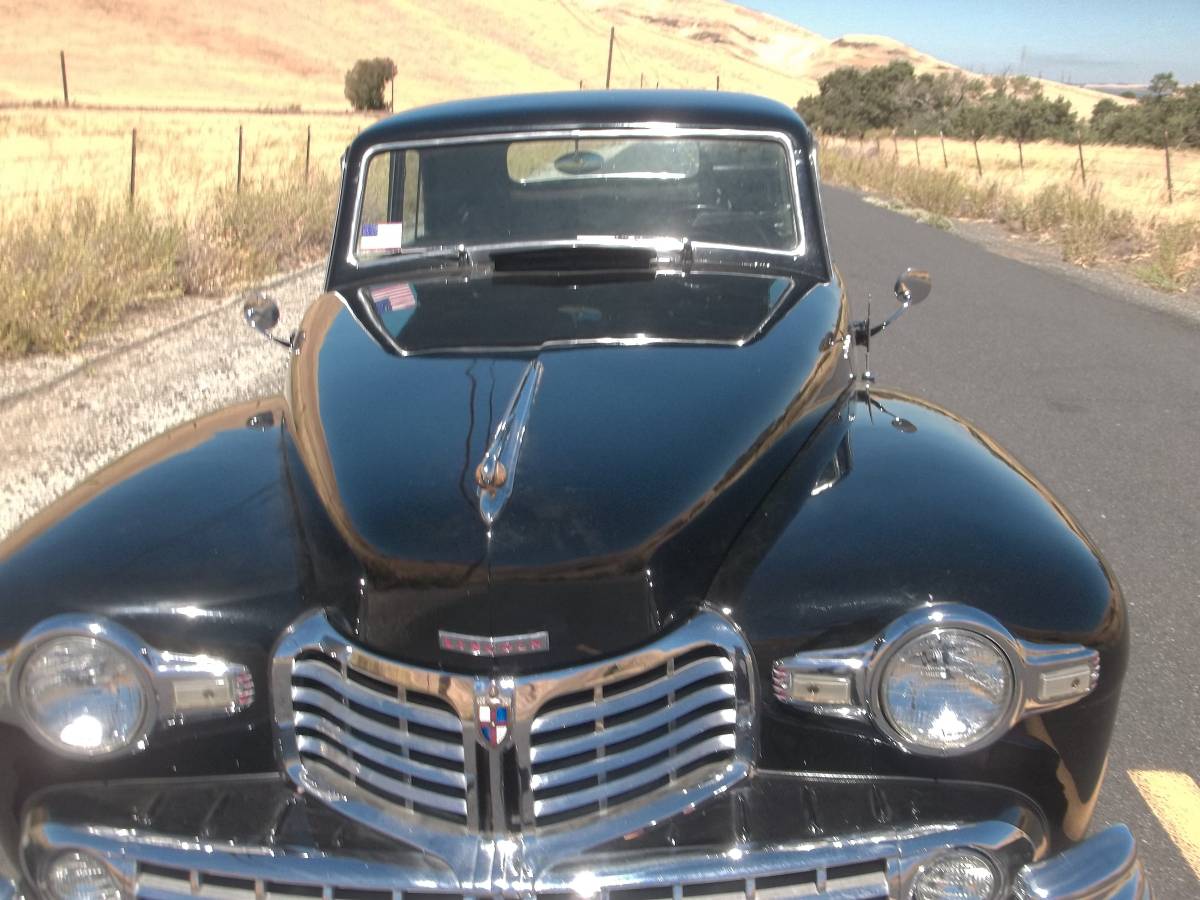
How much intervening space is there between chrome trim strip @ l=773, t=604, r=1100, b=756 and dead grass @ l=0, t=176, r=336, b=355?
6.43 m

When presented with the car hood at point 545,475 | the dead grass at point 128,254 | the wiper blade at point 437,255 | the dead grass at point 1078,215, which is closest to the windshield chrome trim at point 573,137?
the wiper blade at point 437,255

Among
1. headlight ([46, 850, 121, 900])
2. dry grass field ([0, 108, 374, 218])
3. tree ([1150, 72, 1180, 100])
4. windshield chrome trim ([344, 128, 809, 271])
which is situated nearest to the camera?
headlight ([46, 850, 121, 900])

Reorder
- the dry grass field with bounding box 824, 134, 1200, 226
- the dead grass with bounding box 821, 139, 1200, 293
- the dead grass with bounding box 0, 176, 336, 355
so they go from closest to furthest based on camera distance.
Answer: the dead grass with bounding box 0, 176, 336, 355 < the dead grass with bounding box 821, 139, 1200, 293 < the dry grass field with bounding box 824, 134, 1200, 226

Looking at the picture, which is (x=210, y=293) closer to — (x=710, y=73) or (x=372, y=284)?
(x=372, y=284)

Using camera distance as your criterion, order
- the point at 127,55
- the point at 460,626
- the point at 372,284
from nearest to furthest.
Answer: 1. the point at 460,626
2. the point at 372,284
3. the point at 127,55

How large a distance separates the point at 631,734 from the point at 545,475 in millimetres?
452

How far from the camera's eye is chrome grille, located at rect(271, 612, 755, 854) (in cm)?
179

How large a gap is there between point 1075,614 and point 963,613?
231mm

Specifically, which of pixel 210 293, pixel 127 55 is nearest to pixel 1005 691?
pixel 210 293

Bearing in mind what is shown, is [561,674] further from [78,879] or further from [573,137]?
[573,137]

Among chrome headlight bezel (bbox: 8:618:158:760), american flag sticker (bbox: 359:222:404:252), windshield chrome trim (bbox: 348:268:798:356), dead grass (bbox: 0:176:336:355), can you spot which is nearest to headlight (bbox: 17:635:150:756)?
chrome headlight bezel (bbox: 8:618:158:760)

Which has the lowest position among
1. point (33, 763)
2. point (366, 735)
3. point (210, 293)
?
point (210, 293)

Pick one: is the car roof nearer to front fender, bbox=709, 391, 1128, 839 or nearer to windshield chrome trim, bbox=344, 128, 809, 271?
windshield chrome trim, bbox=344, 128, 809, 271

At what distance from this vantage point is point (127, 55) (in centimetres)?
7238
